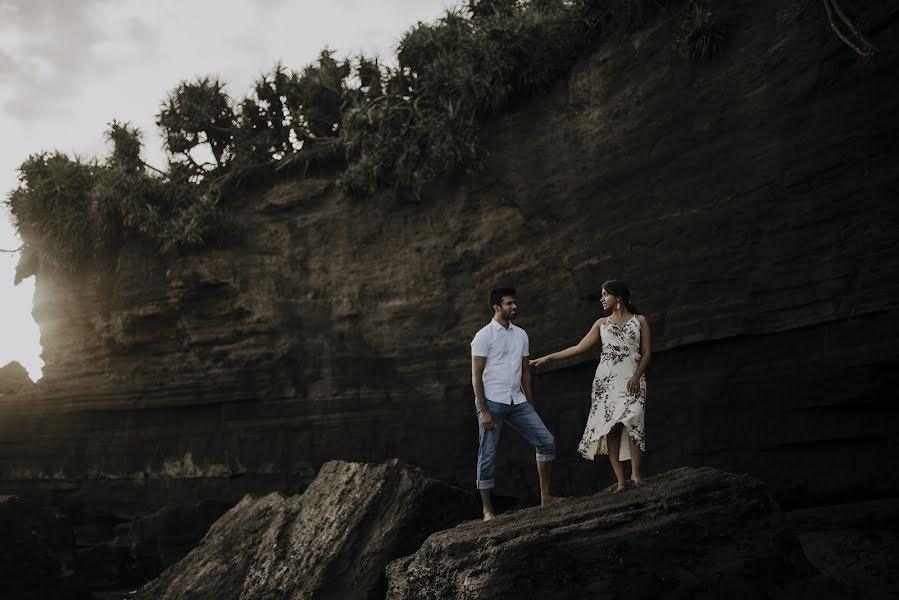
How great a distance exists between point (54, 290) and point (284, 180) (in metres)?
5.22

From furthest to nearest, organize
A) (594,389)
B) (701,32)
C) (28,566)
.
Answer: (28,566) → (701,32) → (594,389)

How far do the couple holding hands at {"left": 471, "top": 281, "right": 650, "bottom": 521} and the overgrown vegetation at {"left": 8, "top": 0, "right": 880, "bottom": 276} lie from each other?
594cm

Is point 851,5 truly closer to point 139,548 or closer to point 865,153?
point 865,153

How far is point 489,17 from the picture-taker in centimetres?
1235

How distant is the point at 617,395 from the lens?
6039mm

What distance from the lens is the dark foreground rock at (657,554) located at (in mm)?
4797

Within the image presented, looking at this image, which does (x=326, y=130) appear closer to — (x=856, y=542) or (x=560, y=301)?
(x=560, y=301)

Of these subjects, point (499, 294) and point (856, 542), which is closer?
point (499, 294)

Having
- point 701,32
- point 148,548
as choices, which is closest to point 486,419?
point 701,32

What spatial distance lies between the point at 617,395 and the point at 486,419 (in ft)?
3.51

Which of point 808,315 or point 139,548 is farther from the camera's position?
point 139,548

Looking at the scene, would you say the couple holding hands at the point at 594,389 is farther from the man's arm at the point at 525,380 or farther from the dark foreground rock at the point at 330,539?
the dark foreground rock at the point at 330,539

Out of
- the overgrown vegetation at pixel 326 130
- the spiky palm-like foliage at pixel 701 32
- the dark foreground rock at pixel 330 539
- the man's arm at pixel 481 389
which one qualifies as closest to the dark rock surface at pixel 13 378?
the overgrown vegetation at pixel 326 130

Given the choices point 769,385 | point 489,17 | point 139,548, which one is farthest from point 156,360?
point 769,385
